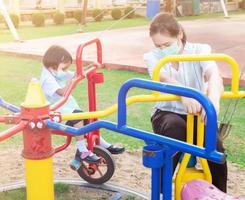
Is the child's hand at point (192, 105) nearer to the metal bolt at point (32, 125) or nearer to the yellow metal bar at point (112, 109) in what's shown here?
the yellow metal bar at point (112, 109)

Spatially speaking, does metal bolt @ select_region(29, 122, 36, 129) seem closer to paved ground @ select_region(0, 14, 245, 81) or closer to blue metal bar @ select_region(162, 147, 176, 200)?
blue metal bar @ select_region(162, 147, 176, 200)

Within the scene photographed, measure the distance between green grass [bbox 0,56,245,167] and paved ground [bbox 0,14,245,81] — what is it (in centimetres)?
34

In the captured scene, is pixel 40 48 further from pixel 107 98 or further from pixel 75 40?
pixel 107 98

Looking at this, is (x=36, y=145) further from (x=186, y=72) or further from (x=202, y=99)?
(x=186, y=72)

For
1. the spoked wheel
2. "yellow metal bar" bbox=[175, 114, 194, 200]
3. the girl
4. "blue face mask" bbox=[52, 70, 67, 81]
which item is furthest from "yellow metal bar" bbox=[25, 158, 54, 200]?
"blue face mask" bbox=[52, 70, 67, 81]

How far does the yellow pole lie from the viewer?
2.19 metres

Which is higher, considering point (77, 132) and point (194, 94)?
point (194, 94)

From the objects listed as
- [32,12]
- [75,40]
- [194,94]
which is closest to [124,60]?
[75,40]

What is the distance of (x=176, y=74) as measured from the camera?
294 cm

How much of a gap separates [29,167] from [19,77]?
5.16 m

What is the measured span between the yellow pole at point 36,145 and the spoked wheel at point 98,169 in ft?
3.60

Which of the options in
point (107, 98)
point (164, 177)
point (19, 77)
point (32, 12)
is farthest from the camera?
point (32, 12)

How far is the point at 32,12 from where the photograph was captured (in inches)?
674

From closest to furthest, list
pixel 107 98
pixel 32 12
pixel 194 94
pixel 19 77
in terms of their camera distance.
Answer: pixel 194 94 < pixel 107 98 < pixel 19 77 < pixel 32 12
